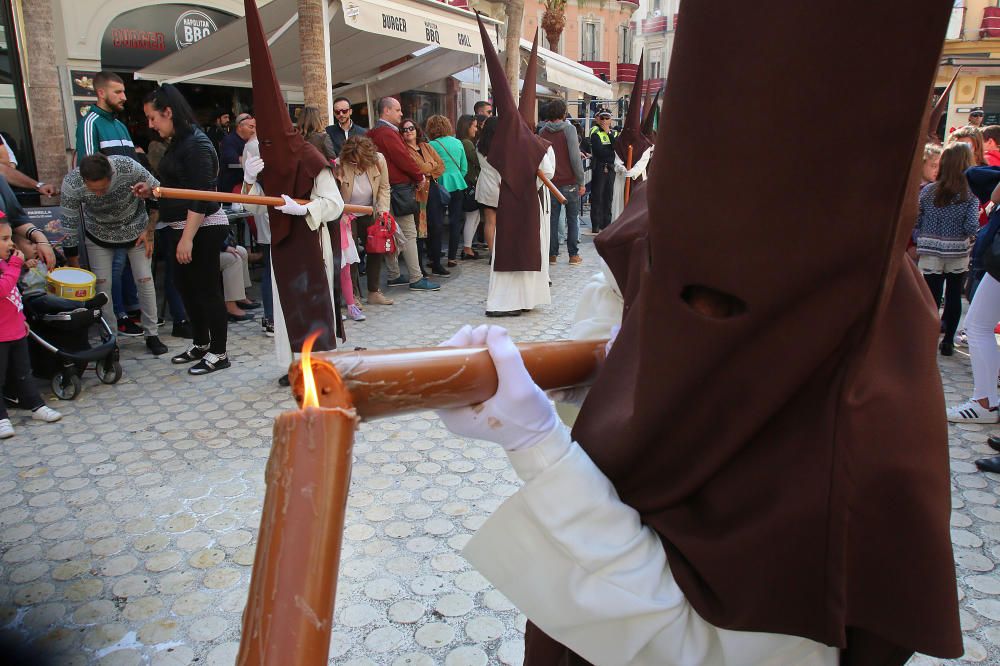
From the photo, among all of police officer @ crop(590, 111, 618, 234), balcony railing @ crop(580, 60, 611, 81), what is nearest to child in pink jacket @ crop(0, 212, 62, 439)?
police officer @ crop(590, 111, 618, 234)

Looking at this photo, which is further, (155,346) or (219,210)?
(155,346)

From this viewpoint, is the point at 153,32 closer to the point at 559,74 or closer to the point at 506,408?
the point at 559,74

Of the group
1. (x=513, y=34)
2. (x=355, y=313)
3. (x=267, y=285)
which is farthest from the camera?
(x=513, y=34)

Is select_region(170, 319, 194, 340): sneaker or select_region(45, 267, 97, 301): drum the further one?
select_region(170, 319, 194, 340): sneaker

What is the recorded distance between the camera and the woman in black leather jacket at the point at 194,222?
529cm

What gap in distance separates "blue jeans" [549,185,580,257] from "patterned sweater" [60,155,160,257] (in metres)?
6.01

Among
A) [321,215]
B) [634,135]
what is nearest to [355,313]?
[321,215]

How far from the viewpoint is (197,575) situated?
9.87 feet

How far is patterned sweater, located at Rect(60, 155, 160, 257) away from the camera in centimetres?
574

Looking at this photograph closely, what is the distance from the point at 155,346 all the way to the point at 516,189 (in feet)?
12.3

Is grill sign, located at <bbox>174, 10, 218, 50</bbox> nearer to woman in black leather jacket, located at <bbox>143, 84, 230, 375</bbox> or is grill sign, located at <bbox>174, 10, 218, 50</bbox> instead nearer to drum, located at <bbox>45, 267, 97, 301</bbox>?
woman in black leather jacket, located at <bbox>143, 84, 230, 375</bbox>

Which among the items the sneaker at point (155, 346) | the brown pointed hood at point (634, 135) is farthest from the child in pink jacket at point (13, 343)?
the brown pointed hood at point (634, 135)

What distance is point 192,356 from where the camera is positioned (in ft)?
19.4

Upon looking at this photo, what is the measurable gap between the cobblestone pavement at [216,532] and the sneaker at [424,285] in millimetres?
3653
